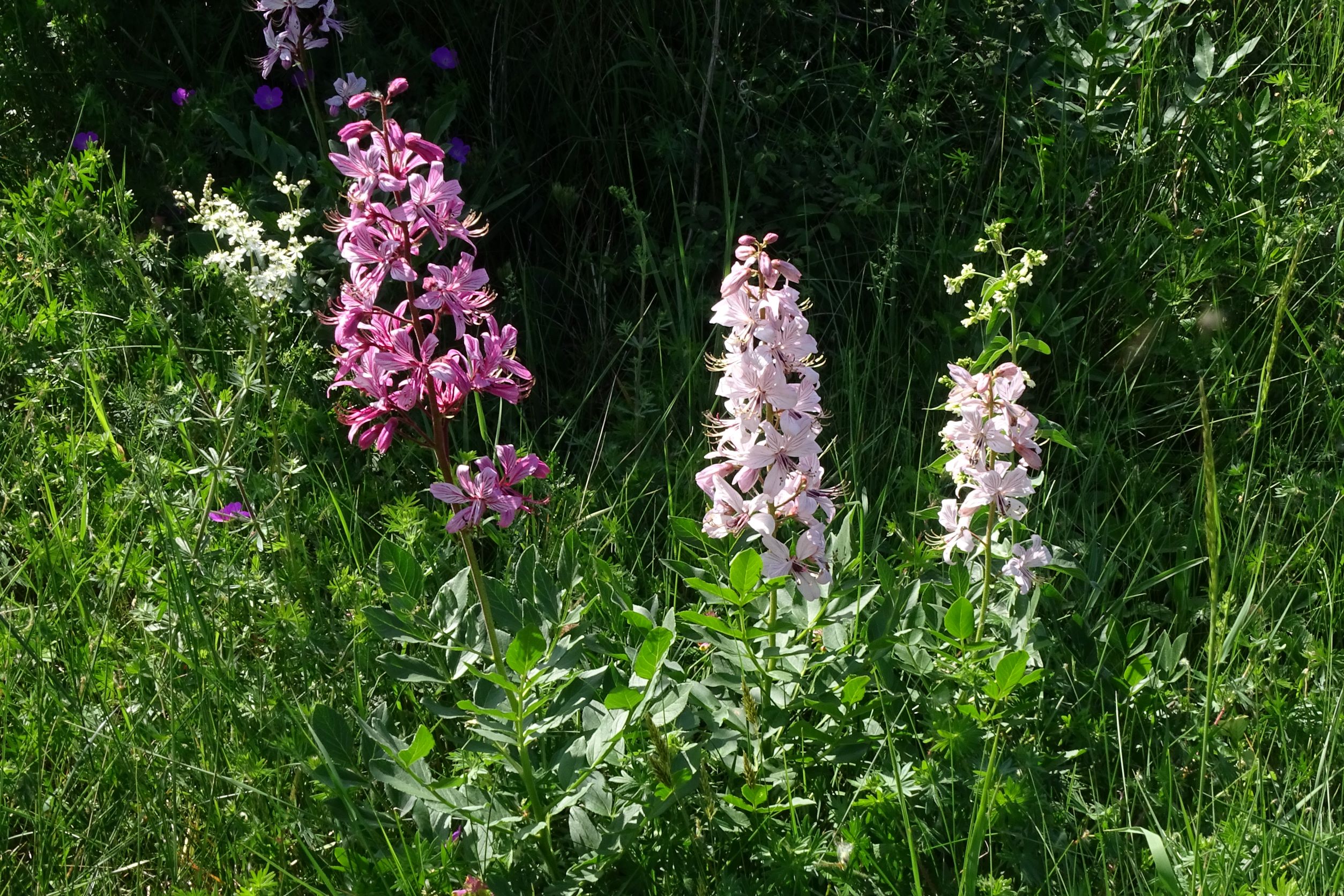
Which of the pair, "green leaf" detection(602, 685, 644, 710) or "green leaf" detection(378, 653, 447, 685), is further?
"green leaf" detection(378, 653, 447, 685)

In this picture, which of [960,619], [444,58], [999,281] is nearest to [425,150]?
[999,281]

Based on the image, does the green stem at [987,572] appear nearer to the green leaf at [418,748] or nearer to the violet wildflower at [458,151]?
the green leaf at [418,748]

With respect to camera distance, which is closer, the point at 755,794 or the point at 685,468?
the point at 755,794

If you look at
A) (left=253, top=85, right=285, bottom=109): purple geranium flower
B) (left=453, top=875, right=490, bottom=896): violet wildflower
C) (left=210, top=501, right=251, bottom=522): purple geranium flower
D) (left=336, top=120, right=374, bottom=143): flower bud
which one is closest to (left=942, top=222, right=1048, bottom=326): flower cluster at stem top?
(left=336, top=120, right=374, bottom=143): flower bud

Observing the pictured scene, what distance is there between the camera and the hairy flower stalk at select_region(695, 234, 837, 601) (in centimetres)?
192

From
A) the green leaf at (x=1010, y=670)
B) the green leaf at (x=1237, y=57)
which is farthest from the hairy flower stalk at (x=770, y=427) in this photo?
the green leaf at (x=1237, y=57)

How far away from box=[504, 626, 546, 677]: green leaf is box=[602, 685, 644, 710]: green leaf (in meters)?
0.12

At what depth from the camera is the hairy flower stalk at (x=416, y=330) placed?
181 cm

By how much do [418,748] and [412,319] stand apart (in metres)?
0.64

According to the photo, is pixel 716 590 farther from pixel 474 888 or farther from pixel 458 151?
pixel 458 151

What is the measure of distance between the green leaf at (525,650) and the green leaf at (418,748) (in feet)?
0.54

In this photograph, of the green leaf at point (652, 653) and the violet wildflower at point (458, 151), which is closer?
the green leaf at point (652, 653)

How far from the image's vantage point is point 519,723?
1812 millimetres

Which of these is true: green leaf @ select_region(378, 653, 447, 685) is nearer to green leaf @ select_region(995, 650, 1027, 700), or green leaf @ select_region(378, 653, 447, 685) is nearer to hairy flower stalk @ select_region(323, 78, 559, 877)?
hairy flower stalk @ select_region(323, 78, 559, 877)
